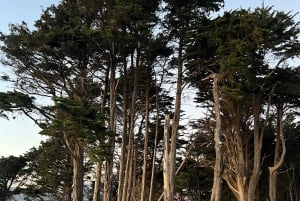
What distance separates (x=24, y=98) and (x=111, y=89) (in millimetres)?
3389

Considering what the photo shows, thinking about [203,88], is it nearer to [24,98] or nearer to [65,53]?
[65,53]

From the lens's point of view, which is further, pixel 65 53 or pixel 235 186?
pixel 235 186

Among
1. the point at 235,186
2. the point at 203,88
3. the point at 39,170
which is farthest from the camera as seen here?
the point at 39,170

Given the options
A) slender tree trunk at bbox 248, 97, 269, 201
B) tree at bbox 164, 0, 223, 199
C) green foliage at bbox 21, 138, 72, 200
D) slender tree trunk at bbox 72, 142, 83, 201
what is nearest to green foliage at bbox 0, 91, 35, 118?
slender tree trunk at bbox 72, 142, 83, 201

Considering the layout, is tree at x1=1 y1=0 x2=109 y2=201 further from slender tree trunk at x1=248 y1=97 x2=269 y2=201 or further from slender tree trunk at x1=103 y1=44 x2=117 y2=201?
slender tree trunk at x1=248 y1=97 x2=269 y2=201

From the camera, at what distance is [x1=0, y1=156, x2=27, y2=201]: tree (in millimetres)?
37844

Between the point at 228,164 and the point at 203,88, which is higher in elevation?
the point at 203,88

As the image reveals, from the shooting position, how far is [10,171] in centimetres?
3794

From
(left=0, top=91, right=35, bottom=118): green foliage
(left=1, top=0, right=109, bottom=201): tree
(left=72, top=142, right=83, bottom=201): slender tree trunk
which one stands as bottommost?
(left=72, top=142, right=83, bottom=201): slender tree trunk

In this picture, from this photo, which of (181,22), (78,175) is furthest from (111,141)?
(181,22)

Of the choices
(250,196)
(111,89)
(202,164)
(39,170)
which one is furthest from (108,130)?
(39,170)

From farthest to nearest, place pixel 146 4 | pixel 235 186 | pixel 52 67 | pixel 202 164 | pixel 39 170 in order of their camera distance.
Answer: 1. pixel 39 170
2. pixel 202 164
3. pixel 235 186
4. pixel 52 67
5. pixel 146 4

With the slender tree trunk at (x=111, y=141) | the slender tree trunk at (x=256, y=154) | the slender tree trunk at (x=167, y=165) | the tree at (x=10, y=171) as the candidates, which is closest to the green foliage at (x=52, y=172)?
the tree at (x=10, y=171)

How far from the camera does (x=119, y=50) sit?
17.1 metres
